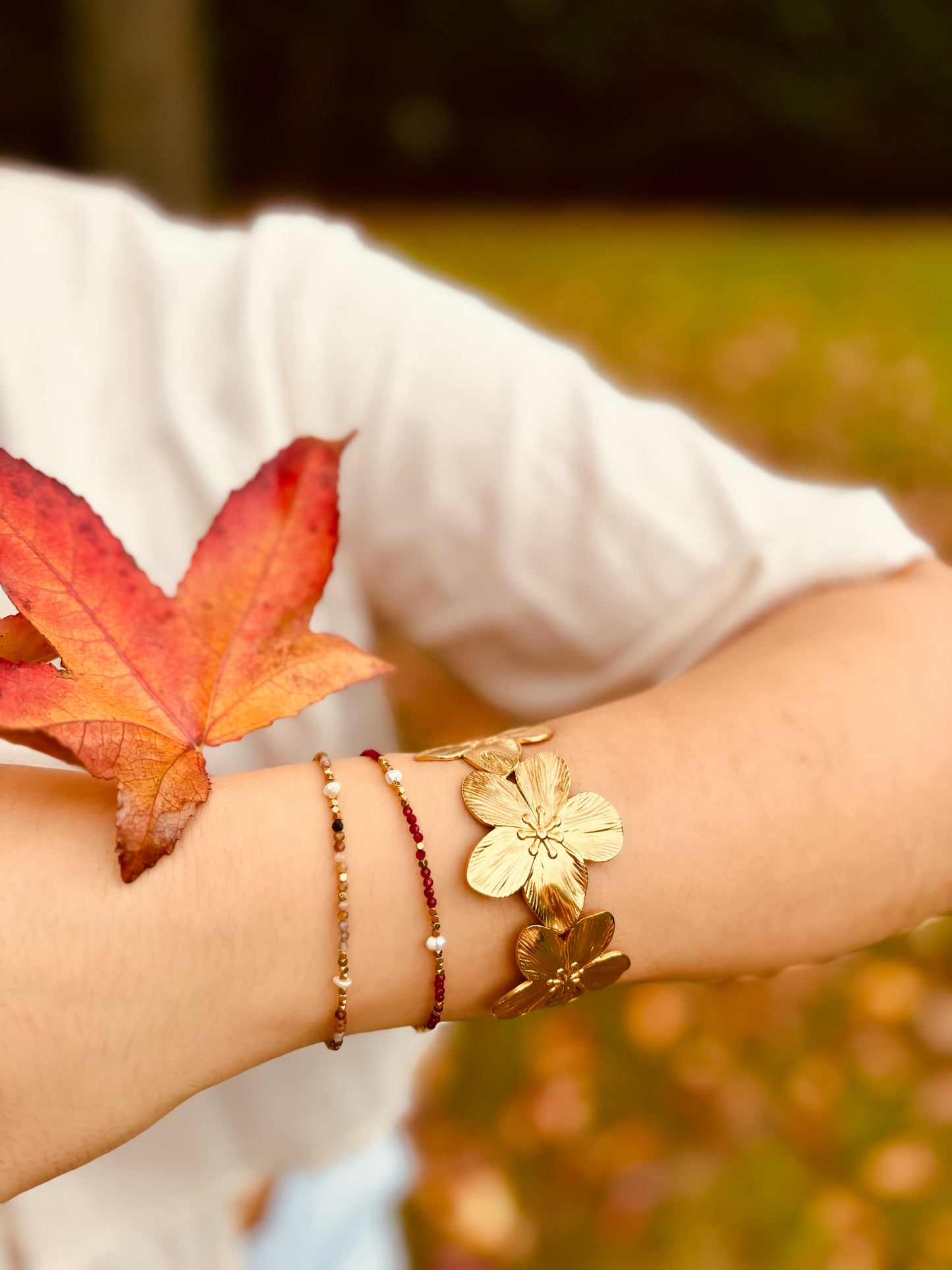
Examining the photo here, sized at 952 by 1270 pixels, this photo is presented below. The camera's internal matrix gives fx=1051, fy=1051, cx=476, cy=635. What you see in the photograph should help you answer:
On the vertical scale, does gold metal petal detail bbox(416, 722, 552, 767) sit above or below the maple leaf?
below

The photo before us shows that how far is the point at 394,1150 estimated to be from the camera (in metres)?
1.50

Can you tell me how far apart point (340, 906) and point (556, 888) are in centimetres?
15

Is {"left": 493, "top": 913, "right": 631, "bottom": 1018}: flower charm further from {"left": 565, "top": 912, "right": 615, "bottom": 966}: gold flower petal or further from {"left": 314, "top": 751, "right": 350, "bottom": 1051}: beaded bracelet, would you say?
{"left": 314, "top": 751, "right": 350, "bottom": 1051}: beaded bracelet

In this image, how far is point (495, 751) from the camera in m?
0.74

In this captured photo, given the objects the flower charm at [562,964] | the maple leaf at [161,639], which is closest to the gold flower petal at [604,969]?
the flower charm at [562,964]

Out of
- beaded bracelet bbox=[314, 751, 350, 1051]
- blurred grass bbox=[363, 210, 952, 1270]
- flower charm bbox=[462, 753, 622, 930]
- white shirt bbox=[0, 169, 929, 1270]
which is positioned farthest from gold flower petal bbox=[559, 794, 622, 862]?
blurred grass bbox=[363, 210, 952, 1270]

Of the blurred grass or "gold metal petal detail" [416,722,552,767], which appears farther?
the blurred grass

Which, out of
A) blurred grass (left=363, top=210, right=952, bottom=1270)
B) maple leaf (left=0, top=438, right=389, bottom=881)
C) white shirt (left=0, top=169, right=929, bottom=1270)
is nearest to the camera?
maple leaf (left=0, top=438, right=389, bottom=881)

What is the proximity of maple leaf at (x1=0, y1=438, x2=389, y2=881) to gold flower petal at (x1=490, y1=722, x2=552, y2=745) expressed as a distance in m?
0.13

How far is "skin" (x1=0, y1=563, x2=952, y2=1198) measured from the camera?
645 mm

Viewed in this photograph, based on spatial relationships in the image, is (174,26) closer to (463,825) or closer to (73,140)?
(73,140)

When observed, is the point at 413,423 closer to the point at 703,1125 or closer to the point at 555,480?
the point at 555,480

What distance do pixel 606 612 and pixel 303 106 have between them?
30.3ft

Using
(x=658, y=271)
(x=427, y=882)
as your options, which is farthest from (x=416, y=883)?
(x=658, y=271)
